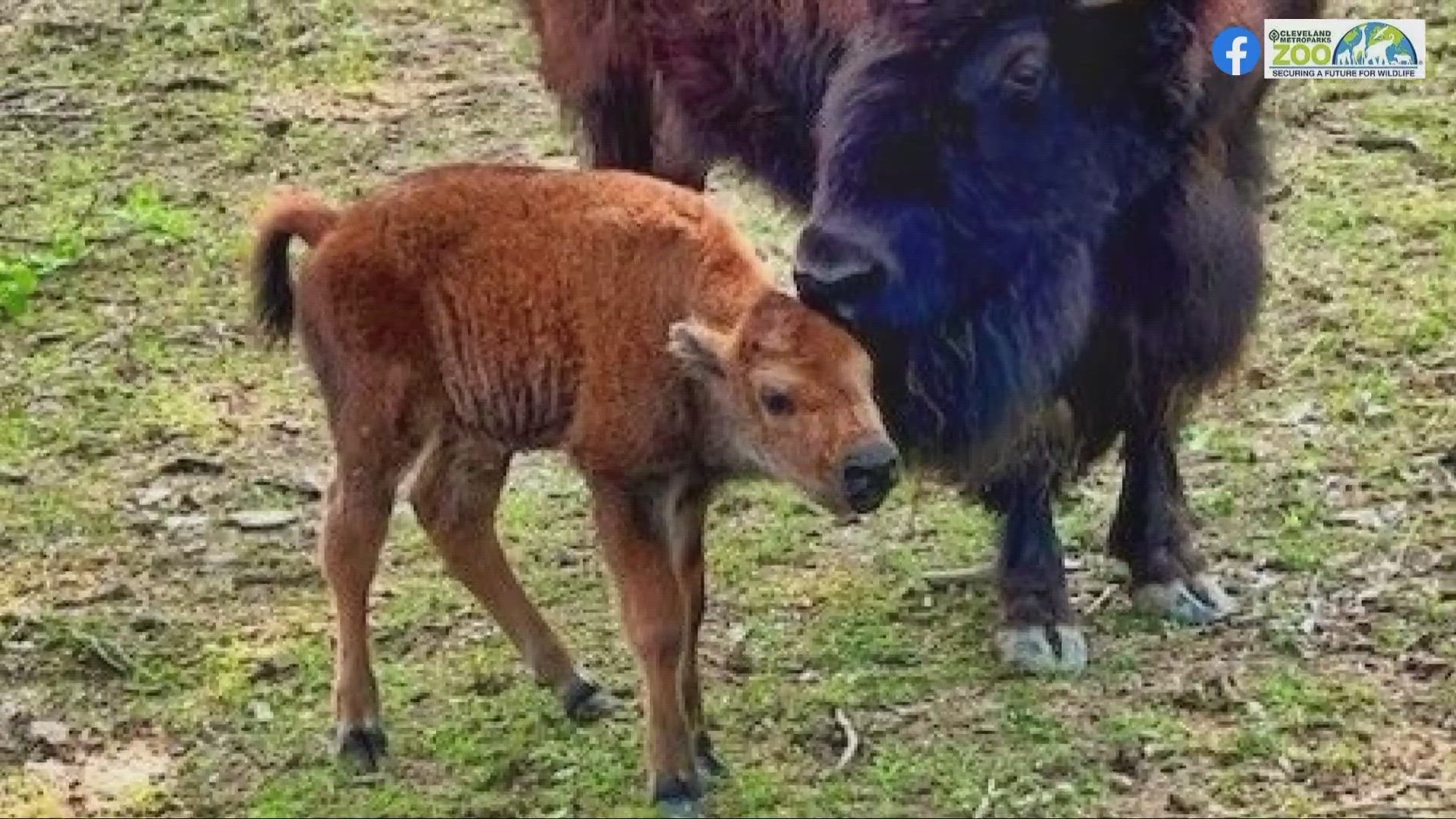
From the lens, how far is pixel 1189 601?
496 cm

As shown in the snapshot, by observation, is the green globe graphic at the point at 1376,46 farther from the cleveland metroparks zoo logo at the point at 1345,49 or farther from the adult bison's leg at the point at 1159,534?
the adult bison's leg at the point at 1159,534

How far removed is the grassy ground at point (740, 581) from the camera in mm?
4383

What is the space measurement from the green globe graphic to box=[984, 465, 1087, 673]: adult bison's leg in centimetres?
156

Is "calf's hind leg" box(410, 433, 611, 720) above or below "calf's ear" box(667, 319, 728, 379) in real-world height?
below

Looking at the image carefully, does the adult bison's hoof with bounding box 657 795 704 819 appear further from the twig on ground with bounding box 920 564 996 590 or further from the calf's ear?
the twig on ground with bounding box 920 564 996 590

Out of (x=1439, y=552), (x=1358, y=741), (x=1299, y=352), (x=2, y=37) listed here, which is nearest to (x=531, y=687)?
(x=1358, y=741)

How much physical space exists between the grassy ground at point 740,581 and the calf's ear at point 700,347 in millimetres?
676

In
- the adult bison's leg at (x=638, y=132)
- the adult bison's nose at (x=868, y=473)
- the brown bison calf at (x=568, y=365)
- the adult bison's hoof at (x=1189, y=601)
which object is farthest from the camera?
the adult bison's leg at (x=638, y=132)

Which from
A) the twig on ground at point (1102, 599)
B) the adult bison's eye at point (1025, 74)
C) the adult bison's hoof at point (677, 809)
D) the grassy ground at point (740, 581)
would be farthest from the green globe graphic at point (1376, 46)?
→ the adult bison's hoof at point (677, 809)

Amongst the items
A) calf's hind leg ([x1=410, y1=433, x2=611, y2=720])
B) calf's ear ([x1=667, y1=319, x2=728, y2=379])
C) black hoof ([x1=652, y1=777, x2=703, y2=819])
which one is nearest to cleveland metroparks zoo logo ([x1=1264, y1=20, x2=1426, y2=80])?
calf's ear ([x1=667, y1=319, x2=728, y2=379])

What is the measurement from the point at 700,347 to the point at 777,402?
145 mm

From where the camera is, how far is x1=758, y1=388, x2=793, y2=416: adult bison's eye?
3875 millimetres

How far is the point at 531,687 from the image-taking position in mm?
4652

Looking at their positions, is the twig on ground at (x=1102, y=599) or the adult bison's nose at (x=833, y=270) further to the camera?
the twig on ground at (x=1102, y=599)
